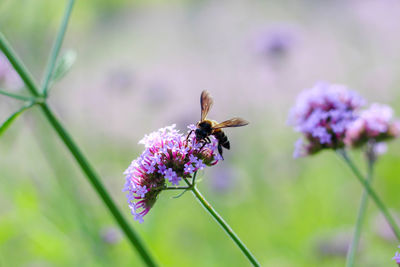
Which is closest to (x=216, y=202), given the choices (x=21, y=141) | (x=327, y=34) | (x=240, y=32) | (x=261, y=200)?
(x=261, y=200)

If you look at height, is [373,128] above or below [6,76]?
below

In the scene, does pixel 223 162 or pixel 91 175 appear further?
pixel 223 162

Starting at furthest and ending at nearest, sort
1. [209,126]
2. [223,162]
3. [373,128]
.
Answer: [223,162] < [373,128] < [209,126]

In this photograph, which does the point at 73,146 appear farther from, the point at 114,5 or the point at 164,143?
the point at 114,5

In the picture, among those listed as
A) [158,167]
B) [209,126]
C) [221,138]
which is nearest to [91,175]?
[158,167]

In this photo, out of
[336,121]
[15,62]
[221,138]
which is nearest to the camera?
[15,62]

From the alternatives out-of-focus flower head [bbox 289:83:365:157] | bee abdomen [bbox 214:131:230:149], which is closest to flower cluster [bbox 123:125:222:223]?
bee abdomen [bbox 214:131:230:149]

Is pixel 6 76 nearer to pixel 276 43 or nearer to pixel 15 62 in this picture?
pixel 15 62
